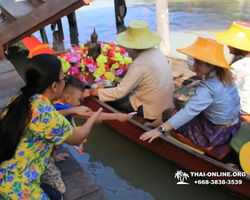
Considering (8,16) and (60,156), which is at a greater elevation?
(8,16)

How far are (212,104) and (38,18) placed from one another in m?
4.18

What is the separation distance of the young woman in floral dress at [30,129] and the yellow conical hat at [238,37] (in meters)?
2.22

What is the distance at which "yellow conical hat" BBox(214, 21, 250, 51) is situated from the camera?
3.14 metres

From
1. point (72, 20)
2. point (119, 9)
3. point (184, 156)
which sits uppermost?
point (184, 156)

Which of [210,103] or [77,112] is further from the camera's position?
[210,103]

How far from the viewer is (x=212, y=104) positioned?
263cm

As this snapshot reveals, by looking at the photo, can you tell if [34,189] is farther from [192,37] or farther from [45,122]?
[192,37]

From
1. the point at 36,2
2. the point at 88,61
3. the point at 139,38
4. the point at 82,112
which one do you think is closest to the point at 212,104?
the point at 139,38

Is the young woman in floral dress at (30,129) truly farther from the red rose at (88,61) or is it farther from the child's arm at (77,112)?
the red rose at (88,61)

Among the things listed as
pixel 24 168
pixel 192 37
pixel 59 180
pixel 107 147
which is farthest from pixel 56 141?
pixel 192 37

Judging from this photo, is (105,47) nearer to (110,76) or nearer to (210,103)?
(110,76)

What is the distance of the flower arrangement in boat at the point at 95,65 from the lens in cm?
399

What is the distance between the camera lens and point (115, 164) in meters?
3.59

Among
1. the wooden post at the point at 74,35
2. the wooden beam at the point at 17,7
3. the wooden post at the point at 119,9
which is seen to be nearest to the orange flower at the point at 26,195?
the wooden beam at the point at 17,7
